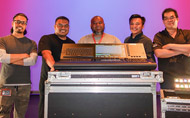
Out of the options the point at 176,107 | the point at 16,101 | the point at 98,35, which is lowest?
the point at 16,101

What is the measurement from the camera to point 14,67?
A: 199cm

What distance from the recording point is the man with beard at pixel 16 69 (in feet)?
6.37

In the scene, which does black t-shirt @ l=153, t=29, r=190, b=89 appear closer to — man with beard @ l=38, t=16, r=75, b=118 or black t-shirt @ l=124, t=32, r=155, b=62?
black t-shirt @ l=124, t=32, r=155, b=62

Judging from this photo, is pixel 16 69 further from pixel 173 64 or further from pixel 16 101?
pixel 173 64

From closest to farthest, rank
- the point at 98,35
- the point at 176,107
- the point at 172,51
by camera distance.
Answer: the point at 176,107 → the point at 172,51 → the point at 98,35

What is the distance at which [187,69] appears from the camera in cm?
185

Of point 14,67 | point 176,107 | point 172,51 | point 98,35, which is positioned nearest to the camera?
point 176,107

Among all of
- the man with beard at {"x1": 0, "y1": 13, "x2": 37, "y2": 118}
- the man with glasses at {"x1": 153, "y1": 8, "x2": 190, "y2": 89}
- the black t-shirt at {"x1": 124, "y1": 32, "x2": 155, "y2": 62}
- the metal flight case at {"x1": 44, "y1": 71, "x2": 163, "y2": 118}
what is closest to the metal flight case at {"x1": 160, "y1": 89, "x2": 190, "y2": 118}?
the metal flight case at {"x1": 44, "y1": 71, "x2": 163, "y2": 118}

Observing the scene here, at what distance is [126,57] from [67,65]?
0.55 meters

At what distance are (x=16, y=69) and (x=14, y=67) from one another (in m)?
0.03

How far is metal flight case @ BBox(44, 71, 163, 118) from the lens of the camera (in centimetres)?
132

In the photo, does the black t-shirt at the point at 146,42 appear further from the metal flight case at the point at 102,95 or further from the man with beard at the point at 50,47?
the man with beard at the point at 50,47

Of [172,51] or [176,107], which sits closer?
[176,107]

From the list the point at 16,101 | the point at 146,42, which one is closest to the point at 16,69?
the point at 16,101
